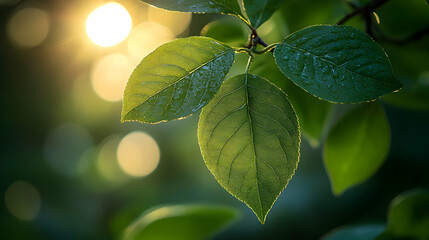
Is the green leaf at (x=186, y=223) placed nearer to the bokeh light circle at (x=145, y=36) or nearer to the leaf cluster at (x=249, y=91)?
the leaf cluster at (x=249, y=91)

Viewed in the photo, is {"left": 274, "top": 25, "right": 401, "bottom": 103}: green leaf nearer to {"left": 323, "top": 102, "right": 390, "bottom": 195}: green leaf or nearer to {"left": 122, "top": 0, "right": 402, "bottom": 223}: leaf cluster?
{"left": 122, "top": 0, "right": 402, "bottom": 223}: leaf cluster

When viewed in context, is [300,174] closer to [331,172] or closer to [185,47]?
[331,172]

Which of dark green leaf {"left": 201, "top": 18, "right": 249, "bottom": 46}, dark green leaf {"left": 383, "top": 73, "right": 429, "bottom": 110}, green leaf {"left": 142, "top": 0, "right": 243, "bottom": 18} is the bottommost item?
dark green leaf {"left": 383, "top": 73, "right": 429, "bottom": 110}

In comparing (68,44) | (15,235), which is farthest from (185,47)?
(68,44)

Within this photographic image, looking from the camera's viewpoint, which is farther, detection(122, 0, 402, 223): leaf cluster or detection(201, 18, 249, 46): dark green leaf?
detection(201, 18, 249, 46): dark green leaf

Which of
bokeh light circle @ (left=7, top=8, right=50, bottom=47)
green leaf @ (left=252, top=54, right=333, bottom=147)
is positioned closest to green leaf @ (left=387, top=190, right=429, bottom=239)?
green leaf @ (left=252, top=54, right=333, bottom=147)

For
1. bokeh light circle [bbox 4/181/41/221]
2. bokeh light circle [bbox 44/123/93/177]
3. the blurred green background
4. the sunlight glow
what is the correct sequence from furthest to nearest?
bokeh light circle [bbox 44/123/93/177] < bokeh light circle [bbox 4/181/41/221] < the blurred green background < the sunlight glow

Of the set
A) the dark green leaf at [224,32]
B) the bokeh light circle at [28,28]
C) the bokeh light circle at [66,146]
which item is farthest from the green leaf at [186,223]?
the bokeh light circle at [28,28]
